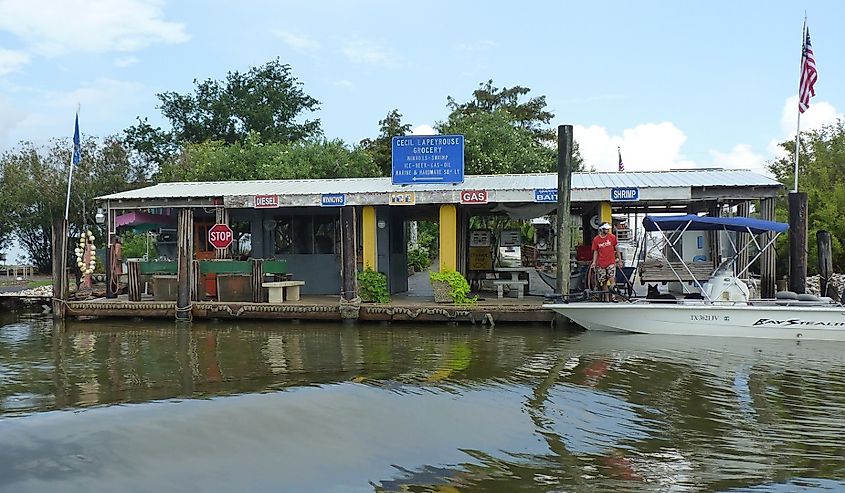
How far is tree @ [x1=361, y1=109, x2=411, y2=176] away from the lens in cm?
3416

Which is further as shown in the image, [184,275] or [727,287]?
[184,275]

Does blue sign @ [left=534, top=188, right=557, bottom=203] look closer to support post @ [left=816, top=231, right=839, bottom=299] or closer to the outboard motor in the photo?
the outboard motor

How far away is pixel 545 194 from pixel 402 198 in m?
3.29

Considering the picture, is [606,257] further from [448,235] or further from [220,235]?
[220,235]

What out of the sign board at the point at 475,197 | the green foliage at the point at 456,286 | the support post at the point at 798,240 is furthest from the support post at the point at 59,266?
the support post at the point at 798,240

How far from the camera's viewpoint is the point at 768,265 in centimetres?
1519

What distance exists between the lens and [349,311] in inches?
629

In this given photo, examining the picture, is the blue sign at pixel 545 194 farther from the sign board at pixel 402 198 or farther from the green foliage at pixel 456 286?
the sign board at pixel 402 198

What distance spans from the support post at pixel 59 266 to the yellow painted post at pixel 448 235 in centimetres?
912

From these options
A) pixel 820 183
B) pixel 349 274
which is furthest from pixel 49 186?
pixel 820 183

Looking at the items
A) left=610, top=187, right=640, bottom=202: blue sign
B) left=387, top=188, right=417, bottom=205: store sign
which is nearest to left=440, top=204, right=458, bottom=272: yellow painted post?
left=387, top=188, right=417, bottom=205: store sign

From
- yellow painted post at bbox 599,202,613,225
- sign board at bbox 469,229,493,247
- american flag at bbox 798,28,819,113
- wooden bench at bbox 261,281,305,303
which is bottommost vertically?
wooden bench at bbox 261,281,305,303

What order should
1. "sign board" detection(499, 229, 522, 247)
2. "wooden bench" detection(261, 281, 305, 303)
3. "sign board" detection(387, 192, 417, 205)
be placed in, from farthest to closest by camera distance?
1. "sign board" detection(499, 229, 522, 247)
2. "wooden bench" detection(261, 281, 305, 303)
3. "sign board" detection(387, 192, 417, 205)

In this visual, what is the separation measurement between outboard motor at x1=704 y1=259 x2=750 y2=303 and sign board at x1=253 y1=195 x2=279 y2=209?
393 inches
